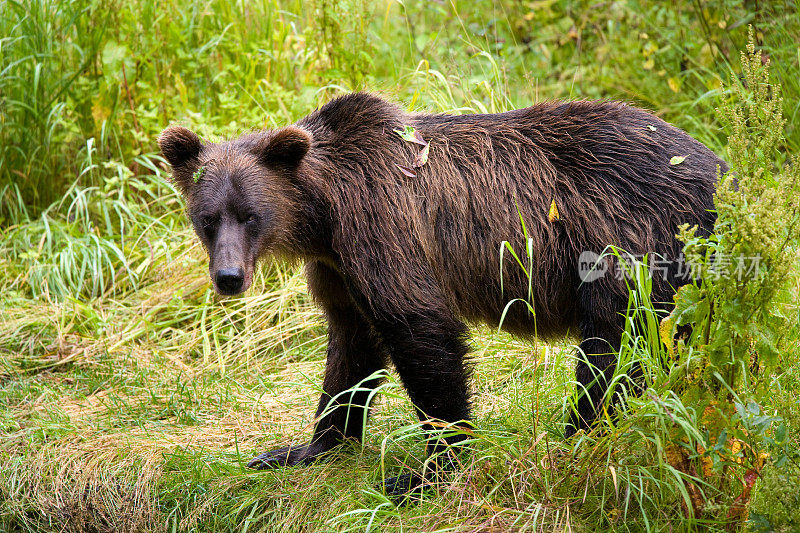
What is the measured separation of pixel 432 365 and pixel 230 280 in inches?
39.0

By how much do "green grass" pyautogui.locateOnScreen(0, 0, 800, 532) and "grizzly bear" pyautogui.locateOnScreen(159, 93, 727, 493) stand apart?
287 mm

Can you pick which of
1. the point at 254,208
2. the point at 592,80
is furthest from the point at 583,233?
the point at 592,80

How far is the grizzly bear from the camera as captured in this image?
3.81 m

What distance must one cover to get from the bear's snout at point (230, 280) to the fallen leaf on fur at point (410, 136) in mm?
1032

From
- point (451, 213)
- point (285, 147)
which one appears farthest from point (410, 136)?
point (285, 147)

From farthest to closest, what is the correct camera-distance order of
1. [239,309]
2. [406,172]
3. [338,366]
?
1. [239,309]
2. [338,366]
3. [406,172]

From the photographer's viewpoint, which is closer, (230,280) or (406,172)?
(230,280)

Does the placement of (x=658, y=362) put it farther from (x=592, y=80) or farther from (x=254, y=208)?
(x=592, y=80)

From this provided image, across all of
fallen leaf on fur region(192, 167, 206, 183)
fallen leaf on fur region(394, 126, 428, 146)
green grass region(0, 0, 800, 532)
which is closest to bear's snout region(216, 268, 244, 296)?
fallen leaf on fur region(192, 167, 206, 183)

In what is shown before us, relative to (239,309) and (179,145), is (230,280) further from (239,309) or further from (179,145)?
(239,309)

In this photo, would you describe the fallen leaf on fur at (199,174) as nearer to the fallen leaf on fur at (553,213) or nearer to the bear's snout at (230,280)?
the bear's snout at (230,280)

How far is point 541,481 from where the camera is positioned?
11.0ft

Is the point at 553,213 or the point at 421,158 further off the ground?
the point at 421,158

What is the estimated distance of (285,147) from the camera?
3861 mm
